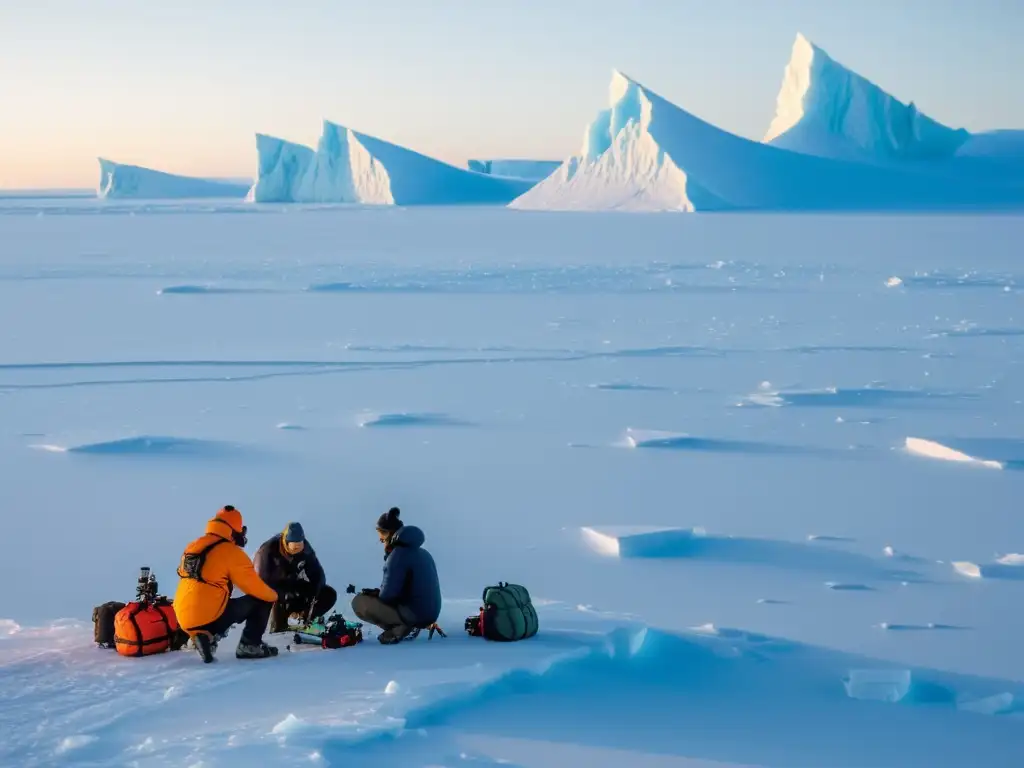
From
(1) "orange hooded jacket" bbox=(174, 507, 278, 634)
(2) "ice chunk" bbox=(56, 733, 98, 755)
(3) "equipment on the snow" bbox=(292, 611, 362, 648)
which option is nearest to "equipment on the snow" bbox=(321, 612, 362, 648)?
(3) "equipment on the snow" bbox=(292, 611, 362, 648)

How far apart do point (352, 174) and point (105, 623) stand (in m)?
48.2

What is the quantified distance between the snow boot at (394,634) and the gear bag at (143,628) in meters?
0.66

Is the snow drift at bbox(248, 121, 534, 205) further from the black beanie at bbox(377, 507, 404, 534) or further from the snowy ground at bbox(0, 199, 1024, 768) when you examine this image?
the black beanie at bbox(377, 507, 404, 534)

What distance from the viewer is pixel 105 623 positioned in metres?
3.95

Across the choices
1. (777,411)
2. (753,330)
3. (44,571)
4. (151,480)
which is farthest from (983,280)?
(44,571)

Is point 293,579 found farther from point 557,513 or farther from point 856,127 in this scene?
point 856,127

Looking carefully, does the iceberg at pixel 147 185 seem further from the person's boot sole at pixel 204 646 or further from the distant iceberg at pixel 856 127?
the person's boot sole at pixel 204 646

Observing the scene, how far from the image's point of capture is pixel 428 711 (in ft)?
11.2

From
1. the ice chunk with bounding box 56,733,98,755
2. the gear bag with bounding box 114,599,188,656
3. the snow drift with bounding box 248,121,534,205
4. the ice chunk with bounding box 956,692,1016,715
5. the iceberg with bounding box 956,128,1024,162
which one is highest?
the iceberg with bounding box 956,128,1024,162

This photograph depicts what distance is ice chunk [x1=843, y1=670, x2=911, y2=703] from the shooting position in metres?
3.71

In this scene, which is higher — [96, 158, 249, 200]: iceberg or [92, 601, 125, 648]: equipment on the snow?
[96, 158, 249, 200]: iceberg

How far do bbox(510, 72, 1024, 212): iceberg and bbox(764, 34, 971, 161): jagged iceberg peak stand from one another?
0.88m

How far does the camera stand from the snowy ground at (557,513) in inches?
134

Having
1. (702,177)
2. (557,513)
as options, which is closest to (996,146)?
(702,177)
